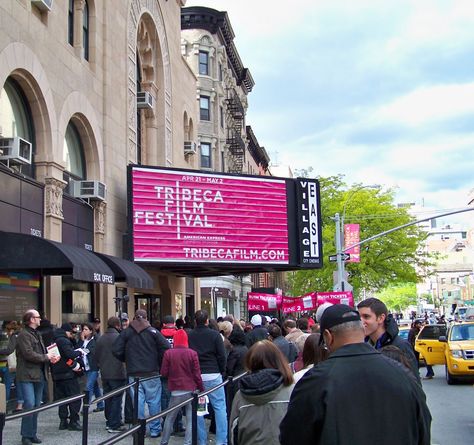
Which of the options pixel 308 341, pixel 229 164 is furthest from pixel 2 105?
pixel 229 164

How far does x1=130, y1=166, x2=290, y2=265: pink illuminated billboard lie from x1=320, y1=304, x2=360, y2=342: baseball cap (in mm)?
19192

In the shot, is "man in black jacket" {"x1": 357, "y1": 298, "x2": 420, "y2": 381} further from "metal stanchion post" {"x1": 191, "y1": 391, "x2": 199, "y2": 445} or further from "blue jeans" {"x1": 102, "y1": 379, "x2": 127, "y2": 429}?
"blue jeans" {"x1": 102, "y1": 379, "x2": 127, "y2": 429}

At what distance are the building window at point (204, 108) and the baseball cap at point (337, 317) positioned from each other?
44453 mm

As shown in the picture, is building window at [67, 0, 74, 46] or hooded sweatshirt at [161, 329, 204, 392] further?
building window at [67, 0, 74, 46]

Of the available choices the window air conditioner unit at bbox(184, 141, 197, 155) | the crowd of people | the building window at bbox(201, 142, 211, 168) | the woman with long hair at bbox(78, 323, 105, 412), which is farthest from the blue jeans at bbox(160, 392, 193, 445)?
the building window at bbox(201, 142, 211, 168)

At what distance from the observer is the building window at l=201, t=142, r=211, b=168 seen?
1849 inches

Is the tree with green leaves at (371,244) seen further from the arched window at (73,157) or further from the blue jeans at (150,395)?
the blue jeans at (150,395)

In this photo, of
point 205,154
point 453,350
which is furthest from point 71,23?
point 205,154

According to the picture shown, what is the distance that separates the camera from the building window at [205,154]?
154ft

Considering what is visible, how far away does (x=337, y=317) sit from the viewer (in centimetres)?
357

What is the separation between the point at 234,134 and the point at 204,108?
5.83 m

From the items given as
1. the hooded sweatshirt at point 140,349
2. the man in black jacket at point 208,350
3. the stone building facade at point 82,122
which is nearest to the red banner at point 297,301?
the stone building facade at point 82,122

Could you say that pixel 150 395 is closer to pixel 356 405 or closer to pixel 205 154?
pixel 356 405

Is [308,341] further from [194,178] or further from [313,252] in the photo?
[313,252]
